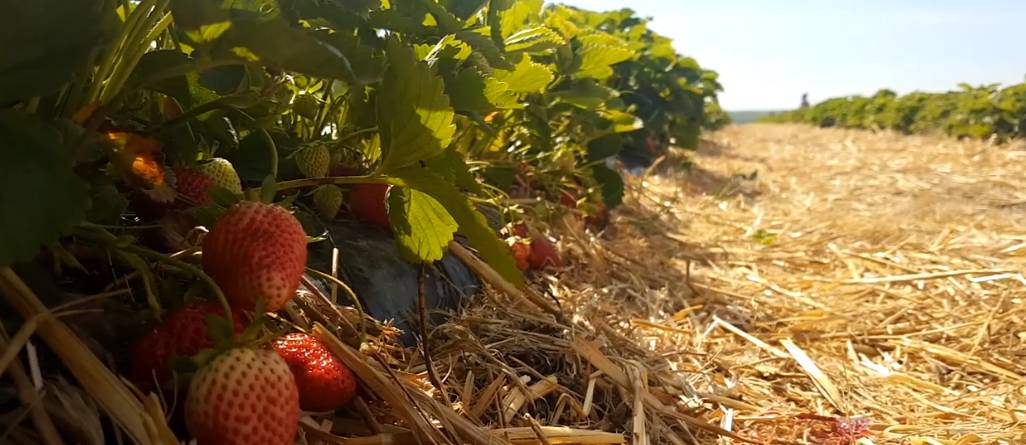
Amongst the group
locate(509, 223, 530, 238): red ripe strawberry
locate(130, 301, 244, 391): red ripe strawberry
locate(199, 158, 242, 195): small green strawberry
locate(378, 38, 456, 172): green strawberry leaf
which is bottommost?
locate(509, 223, 530, 238): red ripe strawberry

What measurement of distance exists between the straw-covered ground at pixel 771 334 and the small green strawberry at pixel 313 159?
1.10 ft

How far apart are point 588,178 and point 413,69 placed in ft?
5.52

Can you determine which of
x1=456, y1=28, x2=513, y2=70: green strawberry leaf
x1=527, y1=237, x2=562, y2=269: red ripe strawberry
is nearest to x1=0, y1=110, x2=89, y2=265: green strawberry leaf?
x1=456, y1=28, x2=513, y2=70: green strawberry leaf

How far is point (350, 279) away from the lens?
4.36 ft

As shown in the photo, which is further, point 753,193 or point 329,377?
point 753,193

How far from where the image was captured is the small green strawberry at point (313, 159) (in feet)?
4.23

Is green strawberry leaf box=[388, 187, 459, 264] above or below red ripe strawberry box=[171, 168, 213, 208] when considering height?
below

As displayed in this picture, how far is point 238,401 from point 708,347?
1330 mm

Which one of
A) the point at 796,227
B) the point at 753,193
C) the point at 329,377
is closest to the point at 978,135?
the point at 753,193

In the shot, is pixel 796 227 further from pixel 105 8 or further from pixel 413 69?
pixel 105 8

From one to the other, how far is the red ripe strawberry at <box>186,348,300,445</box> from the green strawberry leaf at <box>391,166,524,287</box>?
1.01 ft

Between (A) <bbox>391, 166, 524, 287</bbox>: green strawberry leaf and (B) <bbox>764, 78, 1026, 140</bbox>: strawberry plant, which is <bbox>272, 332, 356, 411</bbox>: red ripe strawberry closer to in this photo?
(A) <bbox>391, 166, 524, 287</bbox>: green strawberry leaf

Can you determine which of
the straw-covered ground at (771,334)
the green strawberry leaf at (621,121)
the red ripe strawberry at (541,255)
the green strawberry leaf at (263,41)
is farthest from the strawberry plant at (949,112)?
the green strawberry leaf at (263,41)

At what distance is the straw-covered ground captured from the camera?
133 centimetres
